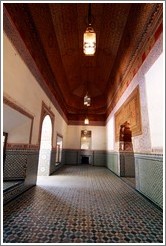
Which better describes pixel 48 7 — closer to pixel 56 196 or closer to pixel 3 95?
pixel 3 95

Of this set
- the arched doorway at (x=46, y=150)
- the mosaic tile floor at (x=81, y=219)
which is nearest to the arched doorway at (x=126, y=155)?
the mosaic tile floor at (x=81, y=219)

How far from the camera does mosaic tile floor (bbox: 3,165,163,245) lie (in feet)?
4.76

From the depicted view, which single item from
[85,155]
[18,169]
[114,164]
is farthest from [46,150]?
[85,155]

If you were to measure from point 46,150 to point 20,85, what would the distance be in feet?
9.62

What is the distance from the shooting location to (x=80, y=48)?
4.35 meters

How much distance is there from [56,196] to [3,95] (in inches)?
77.7

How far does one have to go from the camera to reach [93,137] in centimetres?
882

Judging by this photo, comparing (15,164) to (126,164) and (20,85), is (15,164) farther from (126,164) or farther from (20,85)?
(126,164)

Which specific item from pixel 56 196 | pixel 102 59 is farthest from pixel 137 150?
pixel 102 59

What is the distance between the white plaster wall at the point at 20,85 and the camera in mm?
2166

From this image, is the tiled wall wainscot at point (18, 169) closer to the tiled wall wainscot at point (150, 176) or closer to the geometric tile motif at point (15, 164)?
the geometric tile motif at point (15, 164)

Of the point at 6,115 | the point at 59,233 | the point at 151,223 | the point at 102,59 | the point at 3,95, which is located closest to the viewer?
the point at 59,233

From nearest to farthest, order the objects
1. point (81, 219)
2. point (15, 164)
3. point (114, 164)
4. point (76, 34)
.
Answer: point (81, 219) < point (15, 164) < point (76, 34) < point (114, 164)

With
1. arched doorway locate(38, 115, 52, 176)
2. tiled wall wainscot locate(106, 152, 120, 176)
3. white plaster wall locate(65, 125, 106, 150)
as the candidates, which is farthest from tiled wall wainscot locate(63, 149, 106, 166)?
arched doorway locate(38, 115, 52, 176)
